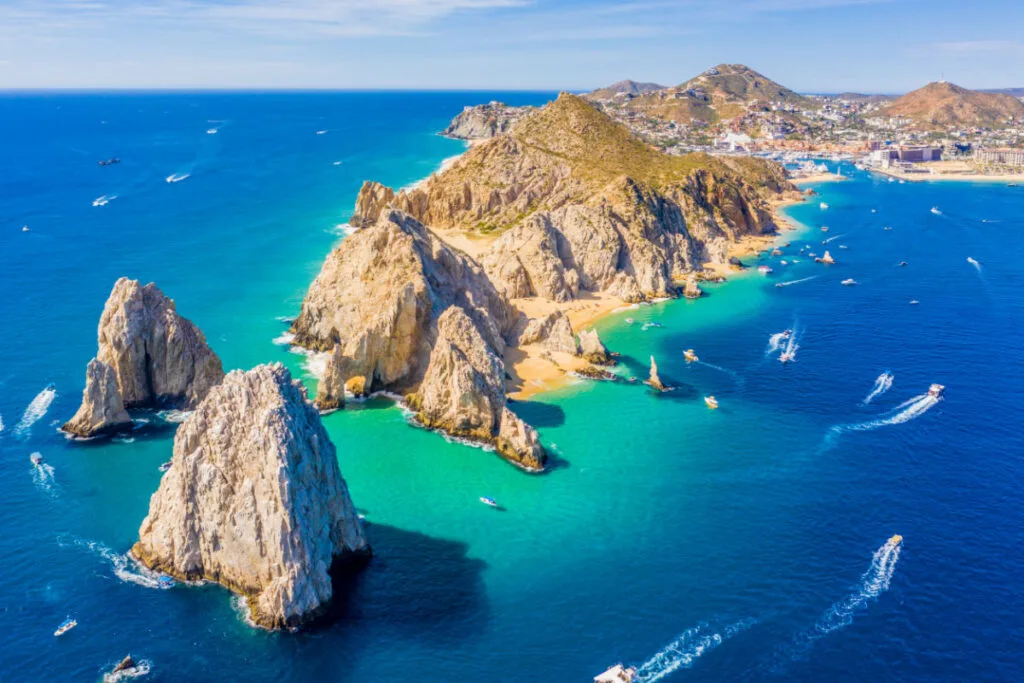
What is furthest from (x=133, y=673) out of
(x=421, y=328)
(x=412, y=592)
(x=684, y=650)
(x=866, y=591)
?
(x=866, y=591)

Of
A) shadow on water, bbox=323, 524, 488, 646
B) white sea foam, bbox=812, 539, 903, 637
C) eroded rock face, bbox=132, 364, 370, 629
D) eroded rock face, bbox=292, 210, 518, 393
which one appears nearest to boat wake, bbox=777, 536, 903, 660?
white sea foam, bbox=812, 539, 903, 637

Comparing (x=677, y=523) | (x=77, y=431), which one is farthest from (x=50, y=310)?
(x=677, y=523)

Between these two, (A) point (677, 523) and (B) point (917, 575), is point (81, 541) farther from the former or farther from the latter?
(B) point (917, 575)

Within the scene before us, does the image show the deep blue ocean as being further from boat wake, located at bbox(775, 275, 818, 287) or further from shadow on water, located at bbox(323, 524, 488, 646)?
boat wake, located at bbox(775, 275, 818, 287)

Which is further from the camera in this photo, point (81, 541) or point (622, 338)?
point (622, 338)

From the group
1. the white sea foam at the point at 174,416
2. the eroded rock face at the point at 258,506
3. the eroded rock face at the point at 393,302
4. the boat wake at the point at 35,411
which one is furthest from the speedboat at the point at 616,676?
the boat wake at the point at 35,411

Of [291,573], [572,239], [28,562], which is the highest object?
[572,239]

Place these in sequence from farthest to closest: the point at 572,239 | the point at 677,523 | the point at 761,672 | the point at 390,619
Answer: the point at 572,239 → the point at 677,523 → the point at 390,619 → the point at 761,672

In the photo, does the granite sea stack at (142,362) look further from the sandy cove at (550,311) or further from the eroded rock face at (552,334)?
the eroded rock face at (552,334)
